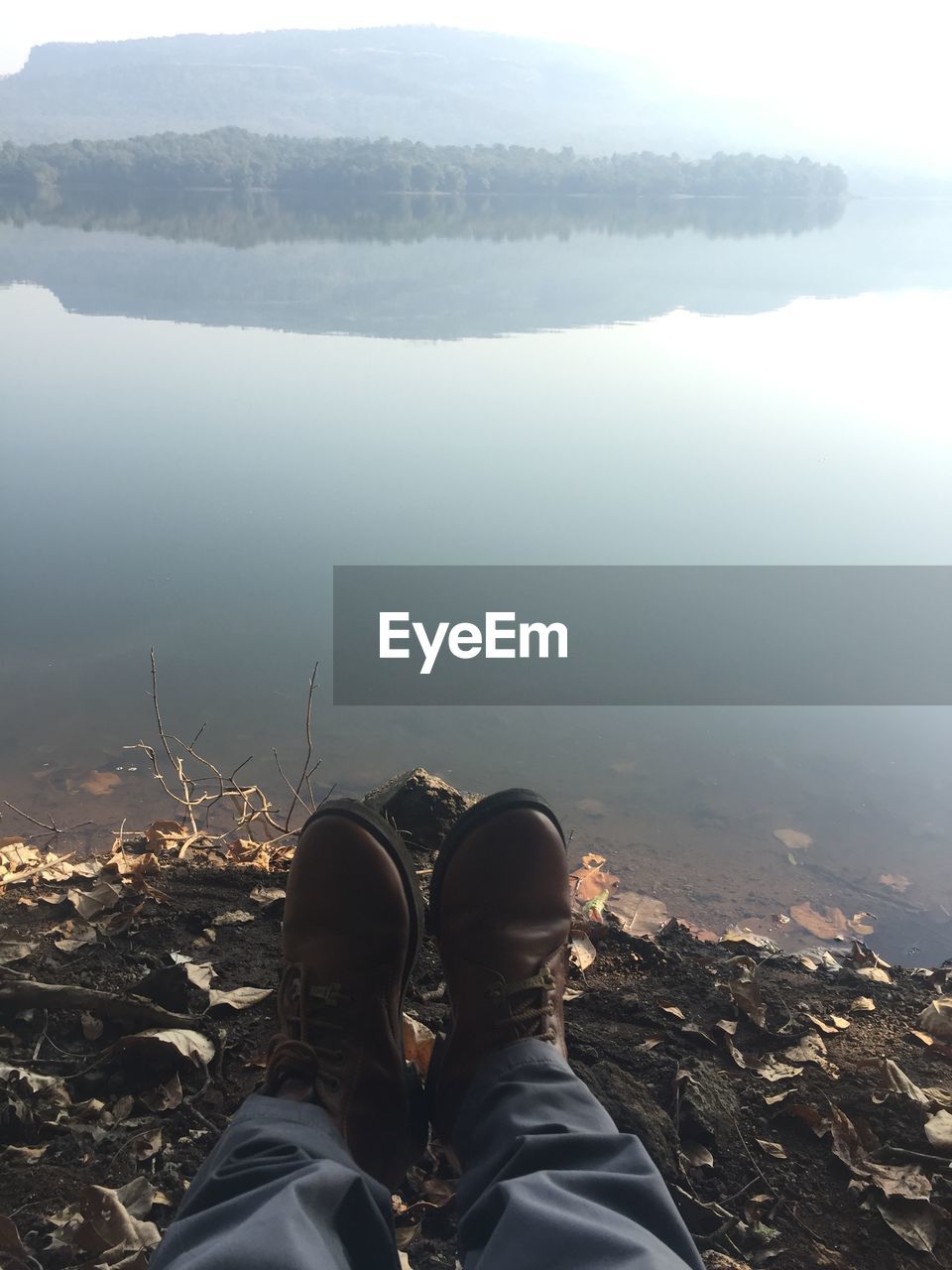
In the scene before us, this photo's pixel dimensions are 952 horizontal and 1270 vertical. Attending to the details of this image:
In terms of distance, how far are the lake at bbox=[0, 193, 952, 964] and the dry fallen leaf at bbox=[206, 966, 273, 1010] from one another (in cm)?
145

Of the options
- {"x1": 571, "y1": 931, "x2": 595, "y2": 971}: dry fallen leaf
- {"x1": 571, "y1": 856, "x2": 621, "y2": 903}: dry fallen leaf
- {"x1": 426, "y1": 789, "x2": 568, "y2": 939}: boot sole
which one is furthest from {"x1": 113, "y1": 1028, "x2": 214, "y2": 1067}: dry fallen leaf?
{"x1": 571, "y1": 856, "x2": 621, "y2": 903}: dry fallen leaf

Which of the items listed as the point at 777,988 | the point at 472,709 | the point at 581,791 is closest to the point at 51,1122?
the point at 777,988

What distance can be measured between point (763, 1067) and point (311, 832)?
2.87 ft

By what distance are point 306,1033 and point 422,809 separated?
0.79 meters

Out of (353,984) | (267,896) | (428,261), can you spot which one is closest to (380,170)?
(428,261)

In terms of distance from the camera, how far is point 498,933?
5.73ft

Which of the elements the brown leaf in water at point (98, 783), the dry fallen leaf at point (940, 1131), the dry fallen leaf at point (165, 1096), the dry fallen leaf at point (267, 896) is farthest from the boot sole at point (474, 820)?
the brown leaf in water at point (98, 783)

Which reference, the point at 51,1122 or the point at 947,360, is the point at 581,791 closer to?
the point at 51,1122

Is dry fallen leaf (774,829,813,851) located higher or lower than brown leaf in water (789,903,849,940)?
higher

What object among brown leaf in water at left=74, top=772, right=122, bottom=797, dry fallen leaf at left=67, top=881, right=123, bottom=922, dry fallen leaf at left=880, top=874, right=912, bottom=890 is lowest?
dry fallen leaf at left=880, top=874, right=912, bottom=890

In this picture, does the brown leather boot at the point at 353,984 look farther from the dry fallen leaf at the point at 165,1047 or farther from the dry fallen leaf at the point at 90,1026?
the dry fallen leaf at the point at 90,1026

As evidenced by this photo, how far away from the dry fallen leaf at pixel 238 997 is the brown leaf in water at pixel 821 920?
1.70m

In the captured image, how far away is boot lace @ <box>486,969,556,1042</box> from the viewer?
61.8 inches

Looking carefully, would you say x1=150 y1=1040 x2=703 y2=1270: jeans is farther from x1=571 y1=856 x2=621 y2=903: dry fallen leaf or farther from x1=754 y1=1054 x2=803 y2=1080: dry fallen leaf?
x1=571 y1=856 x2=621 y2=903: dry fallen leaf
